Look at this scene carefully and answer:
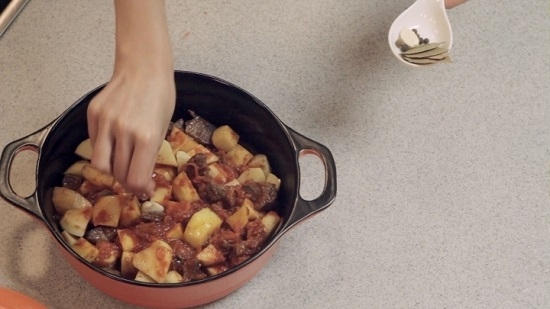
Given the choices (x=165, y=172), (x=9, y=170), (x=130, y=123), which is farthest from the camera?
(x=165, y=172)

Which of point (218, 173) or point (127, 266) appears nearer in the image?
point (127, 266)

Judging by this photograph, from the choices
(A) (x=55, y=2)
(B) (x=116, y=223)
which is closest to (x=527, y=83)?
(B) (x=116, y=223)

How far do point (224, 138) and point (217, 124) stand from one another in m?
0.05

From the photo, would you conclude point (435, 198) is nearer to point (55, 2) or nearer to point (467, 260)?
point (467, 260)

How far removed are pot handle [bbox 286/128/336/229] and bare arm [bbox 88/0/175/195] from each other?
0.21m

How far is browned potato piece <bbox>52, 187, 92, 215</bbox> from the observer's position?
87 centimetres

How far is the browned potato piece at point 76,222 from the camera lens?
85 cm

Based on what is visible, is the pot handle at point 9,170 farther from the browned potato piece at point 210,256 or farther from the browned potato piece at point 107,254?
the browned potato piece at point 210,256

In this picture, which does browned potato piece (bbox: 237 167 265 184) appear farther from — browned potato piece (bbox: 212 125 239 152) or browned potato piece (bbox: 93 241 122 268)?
browned potato piece (bbox: 93 241 122 268)

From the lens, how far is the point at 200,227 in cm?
86

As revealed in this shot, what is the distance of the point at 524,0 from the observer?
131 cm

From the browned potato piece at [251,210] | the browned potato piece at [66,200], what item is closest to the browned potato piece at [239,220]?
the browned potato piece at [251,210]

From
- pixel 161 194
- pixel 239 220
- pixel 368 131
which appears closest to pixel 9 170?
pixel 161 194

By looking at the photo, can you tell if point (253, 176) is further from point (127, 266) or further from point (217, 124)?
point (127, 266)
